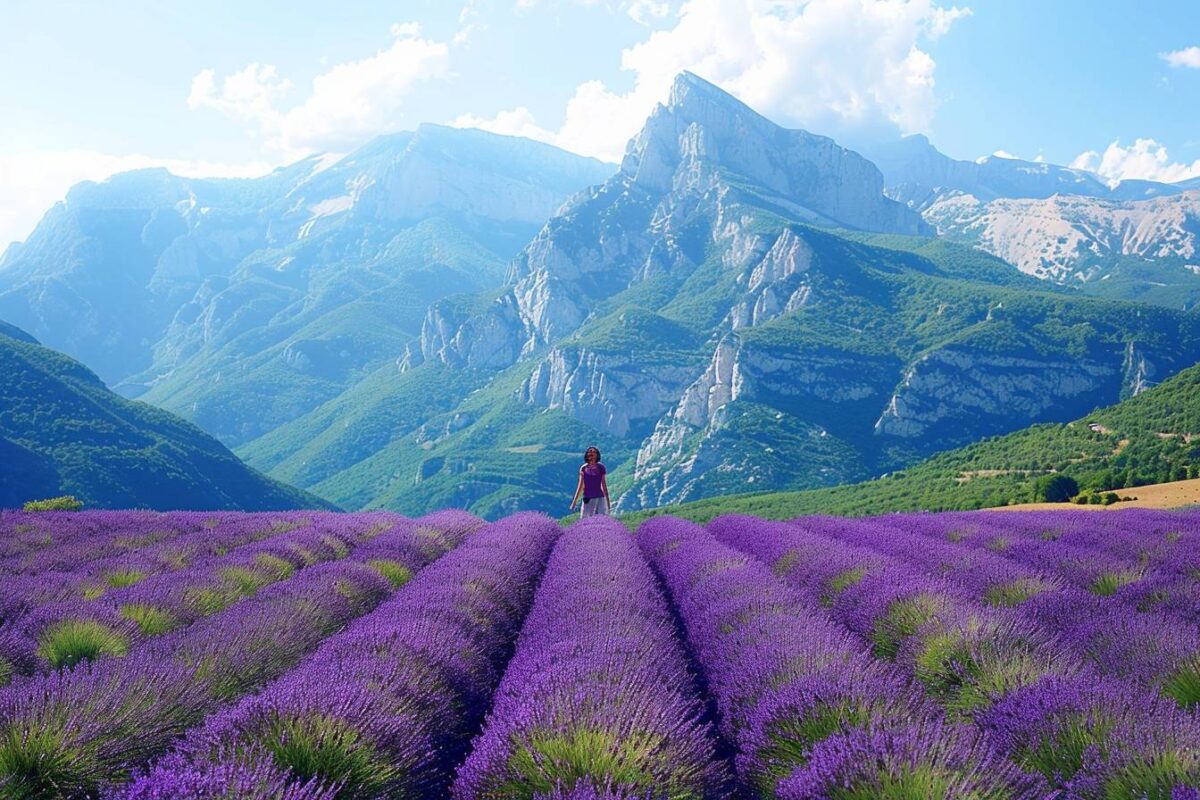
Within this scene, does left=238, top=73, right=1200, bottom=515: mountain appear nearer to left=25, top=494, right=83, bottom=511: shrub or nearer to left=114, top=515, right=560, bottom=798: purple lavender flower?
left=25, top=494, right=83, bottom=511: shrub

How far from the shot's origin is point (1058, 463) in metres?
Answer: 35.6

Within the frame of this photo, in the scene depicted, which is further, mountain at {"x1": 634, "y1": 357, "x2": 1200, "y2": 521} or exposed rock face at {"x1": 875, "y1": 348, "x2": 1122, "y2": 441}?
exposed rock face at {"x1": 875, "y1": 348, "x2": 1122, "y2": 441}

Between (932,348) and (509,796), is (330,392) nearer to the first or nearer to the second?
(932,348)

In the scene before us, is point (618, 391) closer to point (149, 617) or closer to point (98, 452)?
point (98, 452)

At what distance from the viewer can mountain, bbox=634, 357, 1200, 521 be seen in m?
25.7

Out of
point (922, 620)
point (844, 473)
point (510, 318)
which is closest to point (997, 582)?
point (922, 620)

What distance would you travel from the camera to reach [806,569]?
772 centimetres

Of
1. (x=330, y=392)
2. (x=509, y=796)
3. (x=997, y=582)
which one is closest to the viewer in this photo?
(x=509, y=796)

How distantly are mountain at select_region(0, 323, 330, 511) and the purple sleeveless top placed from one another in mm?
55884

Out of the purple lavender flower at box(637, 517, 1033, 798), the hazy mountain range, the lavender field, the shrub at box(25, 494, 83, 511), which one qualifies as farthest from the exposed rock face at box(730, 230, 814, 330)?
the purple lavender flower at box(637, 517, 1033, 798)

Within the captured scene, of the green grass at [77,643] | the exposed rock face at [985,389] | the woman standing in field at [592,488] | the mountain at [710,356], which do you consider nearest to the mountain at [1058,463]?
the woman standing in field at [592,488]

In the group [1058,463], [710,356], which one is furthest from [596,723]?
[710,356]

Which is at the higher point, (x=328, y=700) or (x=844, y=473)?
(x=328, y=700)

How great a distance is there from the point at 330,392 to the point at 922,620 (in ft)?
618
